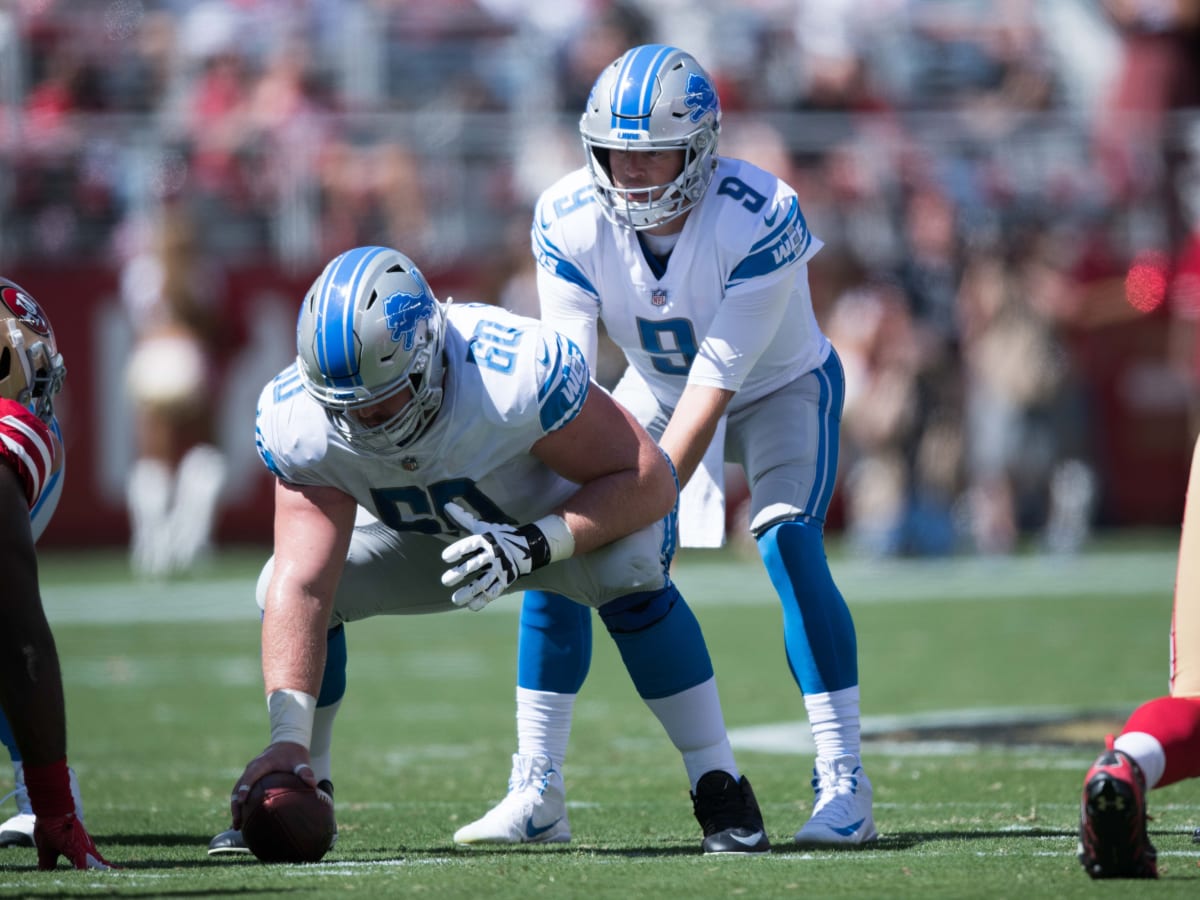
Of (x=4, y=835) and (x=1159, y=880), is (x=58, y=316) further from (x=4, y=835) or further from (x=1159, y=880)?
(x=1159, y=880)

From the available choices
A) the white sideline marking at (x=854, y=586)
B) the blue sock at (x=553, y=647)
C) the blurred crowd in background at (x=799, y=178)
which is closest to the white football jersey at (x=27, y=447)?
the blue sock at (x=553, y=647)

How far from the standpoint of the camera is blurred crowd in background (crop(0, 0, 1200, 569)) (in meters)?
14.7

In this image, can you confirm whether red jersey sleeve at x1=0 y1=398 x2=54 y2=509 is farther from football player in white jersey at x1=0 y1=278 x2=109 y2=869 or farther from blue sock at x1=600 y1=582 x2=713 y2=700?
blue sock at x1=600 y1=582 x2=713 y2=700

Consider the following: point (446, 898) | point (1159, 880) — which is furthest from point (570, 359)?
point (1159, 880)

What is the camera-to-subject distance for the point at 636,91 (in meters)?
5.15

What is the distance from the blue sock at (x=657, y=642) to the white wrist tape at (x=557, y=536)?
34cm

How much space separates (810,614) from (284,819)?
5.20 ft

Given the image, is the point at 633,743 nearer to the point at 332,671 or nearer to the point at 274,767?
the point at 332,671

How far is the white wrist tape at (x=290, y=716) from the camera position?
4.39m

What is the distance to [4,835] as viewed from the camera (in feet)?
16.4

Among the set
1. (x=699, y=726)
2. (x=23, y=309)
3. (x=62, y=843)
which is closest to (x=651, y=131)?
(x=699, y=726)

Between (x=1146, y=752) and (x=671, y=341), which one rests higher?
(x=671, y=341)

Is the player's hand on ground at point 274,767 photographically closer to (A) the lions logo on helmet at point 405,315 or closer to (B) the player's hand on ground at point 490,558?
(B) the player's hand on ground at point 490,558

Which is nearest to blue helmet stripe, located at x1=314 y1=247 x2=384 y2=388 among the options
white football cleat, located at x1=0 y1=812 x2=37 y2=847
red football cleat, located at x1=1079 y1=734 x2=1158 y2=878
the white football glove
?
the white football glove
